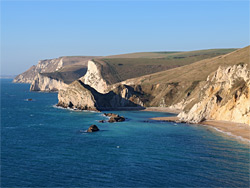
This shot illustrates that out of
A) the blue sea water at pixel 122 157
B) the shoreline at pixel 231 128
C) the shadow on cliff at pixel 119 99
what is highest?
the shadow on cliff at pixel 119 99

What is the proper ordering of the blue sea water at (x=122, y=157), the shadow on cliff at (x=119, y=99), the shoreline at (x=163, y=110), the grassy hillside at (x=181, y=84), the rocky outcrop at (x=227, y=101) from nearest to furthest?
the blue sea water at (x=122, y=157)
the rocky outcrop at (x=227, y=101)
the shoreline at (x=163, y=110)
the grassy hillside at (x=181, y=84)
the shadow on cliff at (x=119, y=99)

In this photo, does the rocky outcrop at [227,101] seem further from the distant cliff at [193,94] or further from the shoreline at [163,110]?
the shoreline at [163,110]

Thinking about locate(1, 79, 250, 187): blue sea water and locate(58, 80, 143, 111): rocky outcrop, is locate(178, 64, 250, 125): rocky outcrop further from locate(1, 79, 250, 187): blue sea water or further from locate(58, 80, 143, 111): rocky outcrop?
locate(58, 80, 143, 111): rocky outcrop

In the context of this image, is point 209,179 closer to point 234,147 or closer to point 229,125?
point 234,147

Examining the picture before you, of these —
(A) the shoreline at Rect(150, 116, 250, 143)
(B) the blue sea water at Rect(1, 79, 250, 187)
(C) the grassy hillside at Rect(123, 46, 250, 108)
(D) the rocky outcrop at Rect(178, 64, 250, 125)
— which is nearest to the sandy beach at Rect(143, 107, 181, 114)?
(C) the grassy hillside at Rect(123, 46, 250, 108)

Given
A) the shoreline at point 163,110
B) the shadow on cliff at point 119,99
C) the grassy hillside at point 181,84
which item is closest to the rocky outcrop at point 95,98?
the shadow on cliff at point 119,99

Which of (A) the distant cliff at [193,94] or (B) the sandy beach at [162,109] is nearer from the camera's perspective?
(A) the distant cliff at [193,94]

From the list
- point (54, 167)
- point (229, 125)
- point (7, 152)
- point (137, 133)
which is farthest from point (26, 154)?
point (229, 125)

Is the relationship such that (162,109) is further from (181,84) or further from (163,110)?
(181,84)
